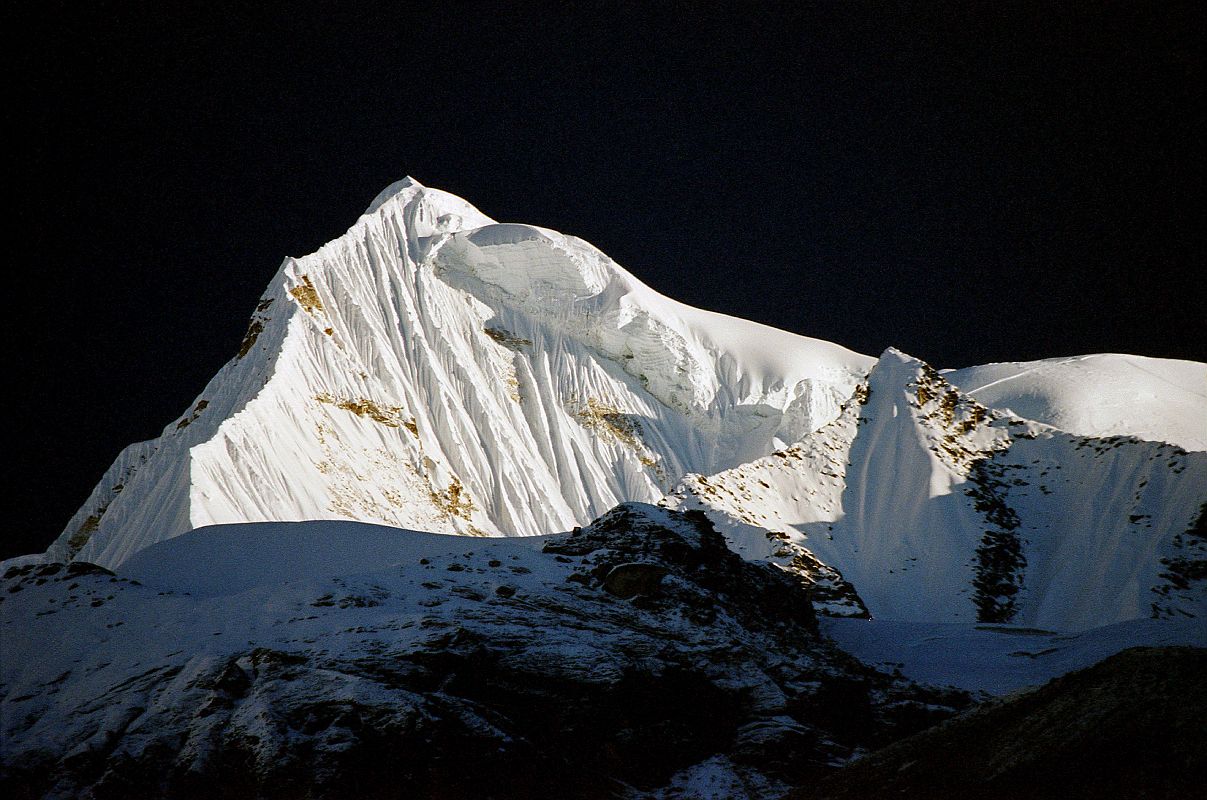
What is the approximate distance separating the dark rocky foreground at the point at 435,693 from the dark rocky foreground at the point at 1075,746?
398cm

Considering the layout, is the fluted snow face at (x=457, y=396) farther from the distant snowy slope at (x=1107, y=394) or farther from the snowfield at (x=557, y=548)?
the distant snowy slope at (x=1107, y=394)

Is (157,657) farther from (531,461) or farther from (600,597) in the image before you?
(531,461)

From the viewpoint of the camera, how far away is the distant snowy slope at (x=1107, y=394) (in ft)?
253

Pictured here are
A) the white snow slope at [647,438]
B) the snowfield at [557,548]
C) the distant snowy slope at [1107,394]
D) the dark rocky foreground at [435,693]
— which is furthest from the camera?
the distant snowy slope at [1107,394]

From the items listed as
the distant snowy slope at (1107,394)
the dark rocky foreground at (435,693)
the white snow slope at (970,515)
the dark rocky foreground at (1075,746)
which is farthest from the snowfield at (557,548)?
the dark rocky foreground at (1075,746)

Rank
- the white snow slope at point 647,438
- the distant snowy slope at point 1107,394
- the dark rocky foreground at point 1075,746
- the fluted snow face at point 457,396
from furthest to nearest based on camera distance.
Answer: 1. the distant snowy slope at point 1107,394
2. the fluted snow face at point 457,396
3. the white snow slope at point 647,438
4. the dark rocky foreground at point 1075,746

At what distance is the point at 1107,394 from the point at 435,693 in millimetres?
83074

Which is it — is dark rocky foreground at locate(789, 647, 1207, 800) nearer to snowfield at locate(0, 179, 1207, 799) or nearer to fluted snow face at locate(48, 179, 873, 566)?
snowfield at locate(0, 179, 1207, 799)

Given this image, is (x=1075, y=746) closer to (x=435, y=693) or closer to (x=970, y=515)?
(x=435, y=693)

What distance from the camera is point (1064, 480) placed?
6169cm

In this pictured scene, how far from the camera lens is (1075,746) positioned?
10.0 meters

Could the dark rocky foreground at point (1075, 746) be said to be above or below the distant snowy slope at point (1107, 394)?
below

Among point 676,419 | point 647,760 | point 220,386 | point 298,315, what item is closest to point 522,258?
point 676,419

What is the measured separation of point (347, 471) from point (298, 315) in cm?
1690
